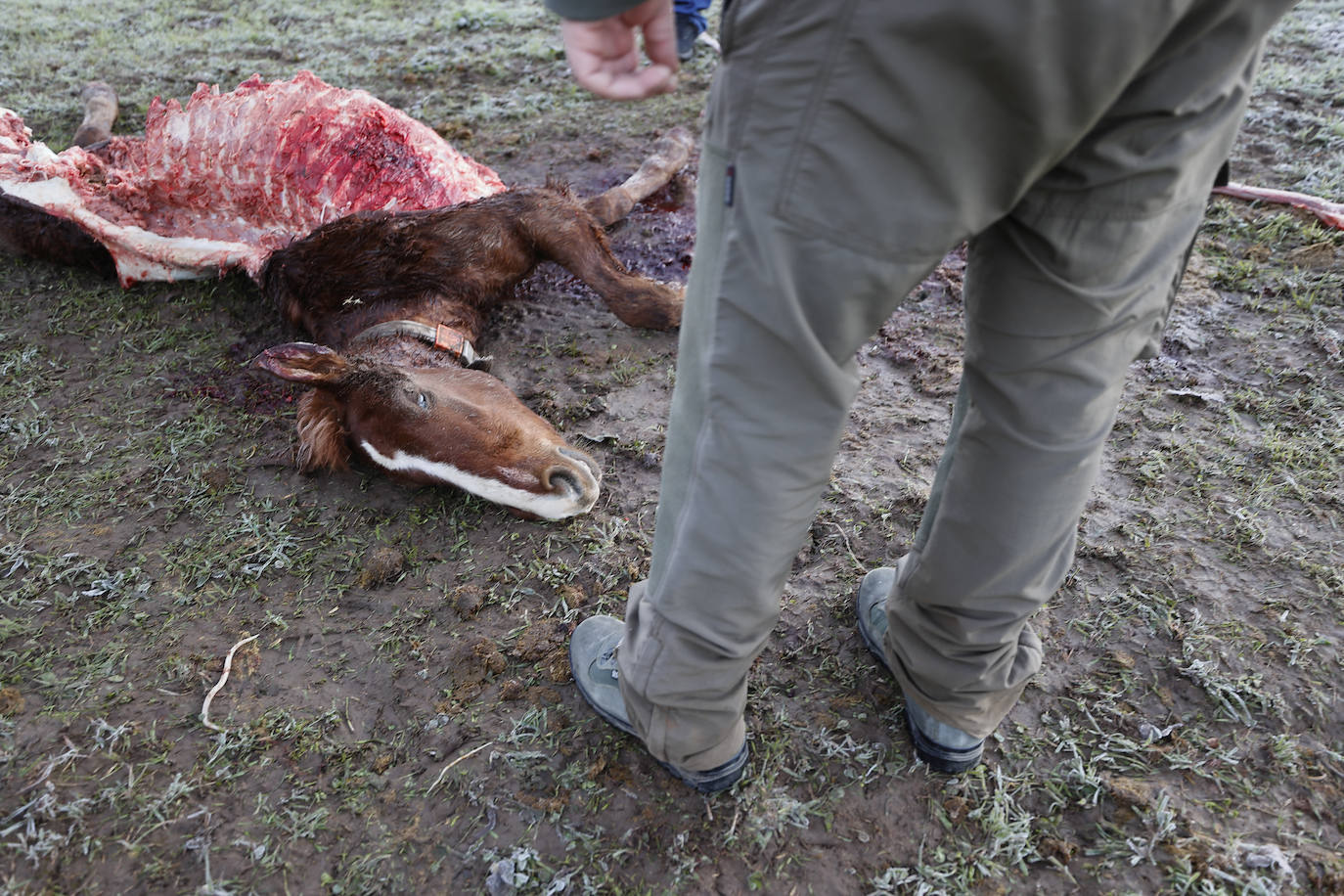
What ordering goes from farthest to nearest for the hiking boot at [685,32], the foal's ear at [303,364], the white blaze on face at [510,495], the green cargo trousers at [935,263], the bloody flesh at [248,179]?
the bloody flesh at [248,179] < the foal's ear at [303,364] < the white blaze on face at [510,495] < the hiking boot at [685,32] < the green cargo trousers at [935,263]

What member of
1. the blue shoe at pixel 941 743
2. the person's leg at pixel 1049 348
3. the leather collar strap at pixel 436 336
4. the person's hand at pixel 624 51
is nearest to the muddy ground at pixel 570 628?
the blue shoe at pixel 941 743

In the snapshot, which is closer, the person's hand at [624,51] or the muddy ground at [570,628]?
the person's hand at [624,51]

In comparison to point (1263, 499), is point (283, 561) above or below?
below

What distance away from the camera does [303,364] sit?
3.07 meters

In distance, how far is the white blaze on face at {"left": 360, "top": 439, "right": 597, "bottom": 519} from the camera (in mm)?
2859

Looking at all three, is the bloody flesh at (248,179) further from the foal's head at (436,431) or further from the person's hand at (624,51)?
the person's hand at (624,51)

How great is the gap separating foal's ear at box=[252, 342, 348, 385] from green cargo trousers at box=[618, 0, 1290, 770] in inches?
74.6

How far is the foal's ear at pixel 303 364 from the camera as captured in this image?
2990 mm

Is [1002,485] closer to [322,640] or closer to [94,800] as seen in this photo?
[322,640]

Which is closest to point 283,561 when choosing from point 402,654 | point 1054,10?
point 402,654

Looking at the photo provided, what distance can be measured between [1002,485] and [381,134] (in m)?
3.94

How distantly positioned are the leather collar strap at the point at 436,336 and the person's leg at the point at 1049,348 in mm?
2281

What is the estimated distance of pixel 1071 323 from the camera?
4.86ft

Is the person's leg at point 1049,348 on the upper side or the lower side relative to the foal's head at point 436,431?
upper
